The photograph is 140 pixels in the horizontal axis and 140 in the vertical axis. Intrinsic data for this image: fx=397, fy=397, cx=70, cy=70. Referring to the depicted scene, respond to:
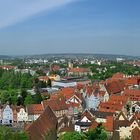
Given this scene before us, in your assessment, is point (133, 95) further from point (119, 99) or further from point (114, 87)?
point (114, 87)

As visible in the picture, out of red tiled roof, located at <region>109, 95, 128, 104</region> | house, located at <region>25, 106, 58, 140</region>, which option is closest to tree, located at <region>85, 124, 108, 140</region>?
house, located at <region>25, 106, 58, 140</region>

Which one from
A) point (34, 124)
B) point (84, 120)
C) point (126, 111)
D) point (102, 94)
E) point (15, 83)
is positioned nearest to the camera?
point (34, 124)

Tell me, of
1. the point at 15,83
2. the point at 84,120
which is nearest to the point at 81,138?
the point at 84,120

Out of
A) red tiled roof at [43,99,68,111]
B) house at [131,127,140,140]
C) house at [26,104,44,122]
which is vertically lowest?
house at [26,104,44,122]

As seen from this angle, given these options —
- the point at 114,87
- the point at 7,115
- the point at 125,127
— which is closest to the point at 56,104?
the point at 7,115

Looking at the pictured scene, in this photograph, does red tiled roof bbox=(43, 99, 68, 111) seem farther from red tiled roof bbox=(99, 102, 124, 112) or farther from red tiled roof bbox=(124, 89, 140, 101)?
red tiled roof bbox=(124, 89, 140, 101)

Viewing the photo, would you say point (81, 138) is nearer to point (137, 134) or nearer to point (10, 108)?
point (137, 134)
